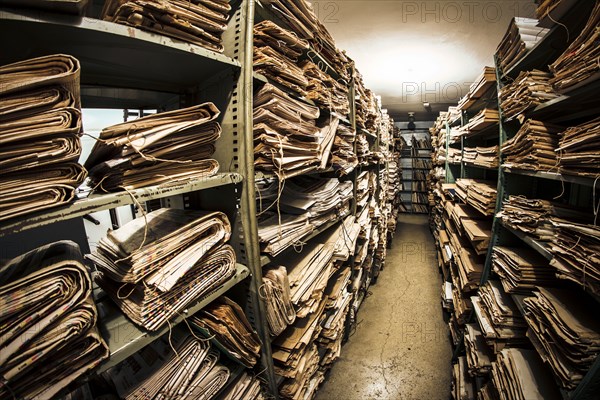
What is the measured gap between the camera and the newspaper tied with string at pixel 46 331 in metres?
0.59

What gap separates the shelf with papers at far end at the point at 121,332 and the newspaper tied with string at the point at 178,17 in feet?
3.20

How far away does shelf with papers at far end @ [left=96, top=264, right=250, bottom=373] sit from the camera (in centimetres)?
76

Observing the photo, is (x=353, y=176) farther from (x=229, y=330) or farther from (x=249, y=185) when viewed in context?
(x=229, y=330)

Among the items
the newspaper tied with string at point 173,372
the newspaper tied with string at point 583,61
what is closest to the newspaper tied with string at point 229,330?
the newspaper tied with string at point 173,372

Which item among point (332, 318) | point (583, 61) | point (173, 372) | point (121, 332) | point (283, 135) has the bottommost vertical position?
point (332, 318)

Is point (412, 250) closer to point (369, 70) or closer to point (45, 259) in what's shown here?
point (369, 70)

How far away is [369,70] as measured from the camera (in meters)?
4.46

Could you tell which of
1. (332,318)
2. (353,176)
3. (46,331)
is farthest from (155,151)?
(353,176)

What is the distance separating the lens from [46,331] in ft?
2.10

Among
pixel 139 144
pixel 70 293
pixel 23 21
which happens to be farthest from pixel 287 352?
pixel 23 21

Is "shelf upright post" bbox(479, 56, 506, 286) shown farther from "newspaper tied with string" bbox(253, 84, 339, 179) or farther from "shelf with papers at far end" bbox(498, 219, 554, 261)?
"newspaper tied with string" bbox(253, 84, 339, 179)

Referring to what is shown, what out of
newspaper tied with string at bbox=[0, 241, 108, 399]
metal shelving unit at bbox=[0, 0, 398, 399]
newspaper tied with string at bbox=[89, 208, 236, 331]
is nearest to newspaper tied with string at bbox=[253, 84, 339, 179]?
metal shelving unit at bbox=[0, 0, 398, 399]

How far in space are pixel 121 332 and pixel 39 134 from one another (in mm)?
635

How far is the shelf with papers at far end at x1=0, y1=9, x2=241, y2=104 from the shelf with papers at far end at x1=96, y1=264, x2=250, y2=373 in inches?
34.4
